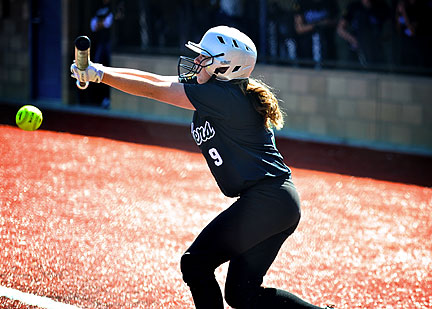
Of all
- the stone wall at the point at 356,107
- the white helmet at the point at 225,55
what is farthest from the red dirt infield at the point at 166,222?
the white helmet at the point at 225,55

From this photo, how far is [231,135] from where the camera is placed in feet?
14.4

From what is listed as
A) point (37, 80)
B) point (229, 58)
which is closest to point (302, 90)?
point (37, 80)

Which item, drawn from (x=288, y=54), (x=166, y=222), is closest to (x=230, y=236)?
(x=166, y=222)

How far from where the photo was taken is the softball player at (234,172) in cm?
432

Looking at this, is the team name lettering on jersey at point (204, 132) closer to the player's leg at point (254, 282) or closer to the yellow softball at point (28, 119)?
the player's leg at point (254, 282)

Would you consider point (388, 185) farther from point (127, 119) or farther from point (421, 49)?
point (127, 119)

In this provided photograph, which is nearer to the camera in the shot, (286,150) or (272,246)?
(272,246)

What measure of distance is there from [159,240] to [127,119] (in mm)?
9244

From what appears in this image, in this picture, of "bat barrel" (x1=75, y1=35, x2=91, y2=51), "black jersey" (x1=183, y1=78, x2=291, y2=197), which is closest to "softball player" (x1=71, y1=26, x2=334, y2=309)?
"black jersey" (x1=183, y1=78, x2=291, y2=197)

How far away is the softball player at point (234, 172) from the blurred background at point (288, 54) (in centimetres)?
751

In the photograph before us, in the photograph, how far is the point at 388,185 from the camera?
1045 cm

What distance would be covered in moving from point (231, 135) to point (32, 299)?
2.01 m

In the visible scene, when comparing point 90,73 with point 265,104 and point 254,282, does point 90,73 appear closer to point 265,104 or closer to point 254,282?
point 265,104

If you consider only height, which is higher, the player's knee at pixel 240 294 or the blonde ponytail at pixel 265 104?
the blonde ponytail at pixel 265 104
